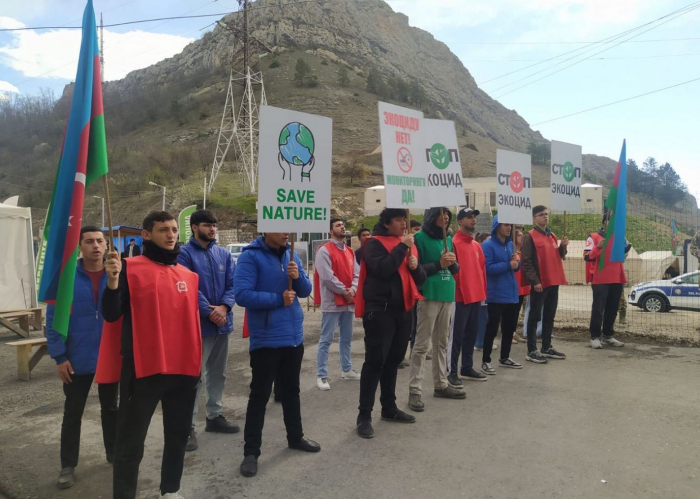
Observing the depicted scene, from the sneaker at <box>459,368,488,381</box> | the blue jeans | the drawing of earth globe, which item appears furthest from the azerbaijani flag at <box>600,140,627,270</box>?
the drawing of earth globe

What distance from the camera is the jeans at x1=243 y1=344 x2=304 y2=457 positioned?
3.84 metres

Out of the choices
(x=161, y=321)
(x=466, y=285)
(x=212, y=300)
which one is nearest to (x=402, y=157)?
(x=466, y=285)

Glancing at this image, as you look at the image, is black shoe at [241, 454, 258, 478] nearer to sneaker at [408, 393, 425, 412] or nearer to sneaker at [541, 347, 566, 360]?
sneaker at [408, 393, 425, 412]

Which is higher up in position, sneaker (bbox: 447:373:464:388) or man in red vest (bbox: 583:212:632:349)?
man in red vest (bbox: 583:212:632:349)

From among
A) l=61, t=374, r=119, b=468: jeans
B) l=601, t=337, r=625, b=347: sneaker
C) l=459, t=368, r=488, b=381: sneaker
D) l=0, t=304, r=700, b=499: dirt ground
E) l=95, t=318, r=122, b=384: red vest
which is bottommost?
l=0, t=304, r=700, b=499: dirt ground

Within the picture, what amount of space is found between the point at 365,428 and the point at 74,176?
312 centimetres

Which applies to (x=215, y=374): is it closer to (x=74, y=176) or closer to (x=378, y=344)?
(x=378, y=344)

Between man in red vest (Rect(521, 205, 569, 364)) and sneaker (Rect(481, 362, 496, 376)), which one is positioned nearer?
sneaker (Rect(481, 362, 496, 376))

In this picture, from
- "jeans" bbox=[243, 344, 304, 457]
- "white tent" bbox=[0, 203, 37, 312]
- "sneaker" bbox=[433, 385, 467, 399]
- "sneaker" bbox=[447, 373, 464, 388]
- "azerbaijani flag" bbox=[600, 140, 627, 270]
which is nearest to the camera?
"jeans" bbox=[243, 344, 304, 457]

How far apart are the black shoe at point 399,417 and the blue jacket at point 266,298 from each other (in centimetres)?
141

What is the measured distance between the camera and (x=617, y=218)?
770 centimetres

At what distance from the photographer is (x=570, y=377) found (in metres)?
6.29

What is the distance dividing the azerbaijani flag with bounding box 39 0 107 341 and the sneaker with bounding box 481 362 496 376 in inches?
197

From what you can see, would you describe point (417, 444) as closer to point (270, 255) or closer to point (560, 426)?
point (560, 426)
